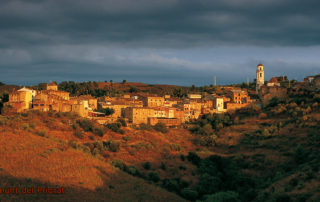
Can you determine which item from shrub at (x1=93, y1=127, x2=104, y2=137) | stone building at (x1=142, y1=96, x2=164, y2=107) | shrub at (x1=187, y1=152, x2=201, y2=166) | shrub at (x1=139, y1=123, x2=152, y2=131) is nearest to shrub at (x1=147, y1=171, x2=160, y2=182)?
shrub at (x1=187, y1=152, x2=201, y2=166)

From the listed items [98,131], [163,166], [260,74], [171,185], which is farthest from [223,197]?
[260,74]

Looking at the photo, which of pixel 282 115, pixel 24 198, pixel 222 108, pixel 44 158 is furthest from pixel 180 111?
pixel 24 198

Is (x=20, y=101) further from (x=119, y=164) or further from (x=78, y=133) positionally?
(x=119, y=164)

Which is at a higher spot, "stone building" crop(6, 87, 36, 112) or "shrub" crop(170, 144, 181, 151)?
"stone building" crop(6, 87, 36, 112)

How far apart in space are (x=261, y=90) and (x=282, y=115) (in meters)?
17.2

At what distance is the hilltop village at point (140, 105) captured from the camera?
56438mm

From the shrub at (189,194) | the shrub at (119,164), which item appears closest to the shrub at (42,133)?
the shrub at (119,164)

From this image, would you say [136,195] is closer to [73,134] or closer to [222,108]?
[73,134]

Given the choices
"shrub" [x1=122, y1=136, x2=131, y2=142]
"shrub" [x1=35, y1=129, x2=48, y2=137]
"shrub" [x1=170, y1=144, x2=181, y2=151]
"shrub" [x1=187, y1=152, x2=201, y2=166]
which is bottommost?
"shrub" [x1=187, y1=152, x2=201, y2=166]

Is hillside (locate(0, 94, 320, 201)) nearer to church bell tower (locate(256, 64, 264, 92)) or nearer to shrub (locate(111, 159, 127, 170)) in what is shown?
shrub (locate(111, 159, 127, 170))

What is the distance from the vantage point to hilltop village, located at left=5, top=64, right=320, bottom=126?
185 ft

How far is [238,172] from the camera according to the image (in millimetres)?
43219

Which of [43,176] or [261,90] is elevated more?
[261,90]

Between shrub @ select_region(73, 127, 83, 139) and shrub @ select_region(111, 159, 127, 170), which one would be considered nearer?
shrub @ select_region(111, 159, 127, 170)
